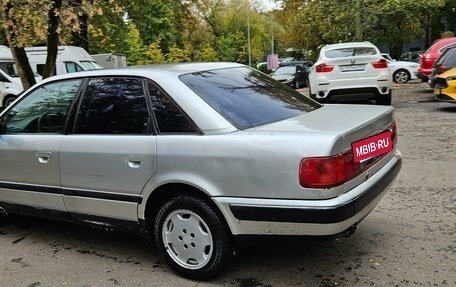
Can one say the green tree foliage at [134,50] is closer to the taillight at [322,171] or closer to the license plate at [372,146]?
the license plate at [372,146]

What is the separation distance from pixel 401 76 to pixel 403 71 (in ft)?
0.77

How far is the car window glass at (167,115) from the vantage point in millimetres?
3572

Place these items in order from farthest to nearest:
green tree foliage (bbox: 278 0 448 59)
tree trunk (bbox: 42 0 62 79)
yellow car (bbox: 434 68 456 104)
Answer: green tree foliage (bbox: 278 0 448 59) < yellow car (bbox: 434 68 456 104) < tree trunk (bbox: 42 0 62 79)

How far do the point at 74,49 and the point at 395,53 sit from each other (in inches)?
1231

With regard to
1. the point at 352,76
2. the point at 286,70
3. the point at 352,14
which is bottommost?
the point at 286,70

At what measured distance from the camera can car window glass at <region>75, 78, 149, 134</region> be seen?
151 inches

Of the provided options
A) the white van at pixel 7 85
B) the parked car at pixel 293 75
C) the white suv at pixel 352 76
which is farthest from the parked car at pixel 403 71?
the white van at pixel 7 85

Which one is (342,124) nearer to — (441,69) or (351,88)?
(351,88)

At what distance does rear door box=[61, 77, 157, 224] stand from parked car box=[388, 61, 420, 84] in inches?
759

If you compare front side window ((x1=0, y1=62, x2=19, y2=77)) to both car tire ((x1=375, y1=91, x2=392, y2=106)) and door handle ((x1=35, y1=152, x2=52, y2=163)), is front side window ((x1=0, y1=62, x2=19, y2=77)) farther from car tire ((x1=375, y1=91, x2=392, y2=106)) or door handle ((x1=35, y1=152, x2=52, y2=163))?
door handle ((x1=35, y1=152, x2=52, y2=163))

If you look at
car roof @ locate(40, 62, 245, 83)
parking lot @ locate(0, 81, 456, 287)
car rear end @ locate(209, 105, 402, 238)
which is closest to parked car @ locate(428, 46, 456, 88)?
parking lot @ locate(0, 81, 456, 287)

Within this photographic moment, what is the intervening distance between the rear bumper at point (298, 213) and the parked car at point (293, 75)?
22263 mm

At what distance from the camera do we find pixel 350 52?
38.4 ft

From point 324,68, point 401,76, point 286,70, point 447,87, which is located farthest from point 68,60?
point 401,76
